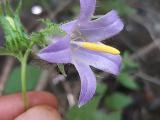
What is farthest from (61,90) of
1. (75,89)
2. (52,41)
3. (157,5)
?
(52,41)

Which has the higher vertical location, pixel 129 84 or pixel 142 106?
pixel 129 84

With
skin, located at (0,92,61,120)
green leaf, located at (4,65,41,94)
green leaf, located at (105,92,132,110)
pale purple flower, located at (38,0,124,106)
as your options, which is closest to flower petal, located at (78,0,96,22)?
pale purple flower, located at (38,0,124,106)

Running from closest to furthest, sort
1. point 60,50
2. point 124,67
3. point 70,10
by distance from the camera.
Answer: point 60,50 < point 124,67 < point 70,10

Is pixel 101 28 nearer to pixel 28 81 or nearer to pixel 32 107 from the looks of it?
pixel 32 107

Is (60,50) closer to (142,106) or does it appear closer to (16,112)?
(16,112)

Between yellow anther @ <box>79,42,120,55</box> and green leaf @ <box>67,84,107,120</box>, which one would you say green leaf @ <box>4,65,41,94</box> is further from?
yellow anther @ <box>79,42,120,55</box>

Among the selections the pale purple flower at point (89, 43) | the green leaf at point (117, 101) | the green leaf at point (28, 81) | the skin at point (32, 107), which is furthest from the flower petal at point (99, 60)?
the green leaf at point (117, 101)

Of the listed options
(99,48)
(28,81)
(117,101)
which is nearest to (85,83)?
(99,48)
